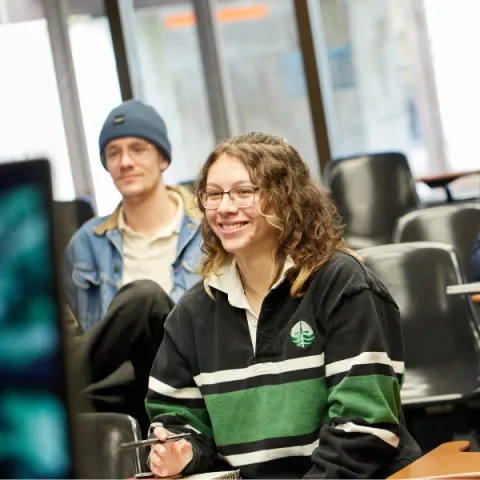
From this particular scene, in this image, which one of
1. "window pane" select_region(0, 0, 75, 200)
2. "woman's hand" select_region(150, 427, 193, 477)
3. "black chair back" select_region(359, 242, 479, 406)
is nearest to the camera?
"woman's hand" select_region(150, 427, 193, 477)

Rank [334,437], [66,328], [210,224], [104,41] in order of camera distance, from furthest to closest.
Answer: [104,41] < [210,224] < [334,437] < [66,328]

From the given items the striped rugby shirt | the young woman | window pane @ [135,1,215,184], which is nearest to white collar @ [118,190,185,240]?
the young woman

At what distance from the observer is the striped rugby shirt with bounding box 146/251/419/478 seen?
1.75 m

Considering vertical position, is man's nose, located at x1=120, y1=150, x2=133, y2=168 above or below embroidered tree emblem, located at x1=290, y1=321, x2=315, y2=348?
above

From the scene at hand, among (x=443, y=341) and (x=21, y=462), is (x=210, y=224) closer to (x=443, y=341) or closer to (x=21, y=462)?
(x=443, y=341)

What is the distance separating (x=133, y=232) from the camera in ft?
10.2

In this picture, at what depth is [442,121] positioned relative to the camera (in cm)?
679

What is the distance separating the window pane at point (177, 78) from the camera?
23.9ft

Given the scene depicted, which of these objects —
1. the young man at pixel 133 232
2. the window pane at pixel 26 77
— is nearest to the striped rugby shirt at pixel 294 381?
the young man at pixel 133 232

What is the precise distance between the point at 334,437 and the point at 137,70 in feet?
17.7

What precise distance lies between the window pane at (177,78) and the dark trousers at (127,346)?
466 cm

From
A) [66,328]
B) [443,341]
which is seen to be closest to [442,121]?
[443,341]

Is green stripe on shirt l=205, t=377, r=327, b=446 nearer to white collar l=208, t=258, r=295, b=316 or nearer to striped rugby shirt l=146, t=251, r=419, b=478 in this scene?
striped rugby shirt l=146, t=251, r=419, b=478

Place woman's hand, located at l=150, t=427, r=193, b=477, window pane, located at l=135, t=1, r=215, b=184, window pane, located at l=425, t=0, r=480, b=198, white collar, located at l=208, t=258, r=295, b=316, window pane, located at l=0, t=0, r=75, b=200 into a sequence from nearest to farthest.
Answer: woman's hand, located at l=150, t=427, r=193, b=477 < white collar, located at l=208, t=258, r=295, b=316 < window pane, located at l=425, t=0, r=480, b=198 < window pane, located at l=0, t=0, r=75, b=200 < window pane, located at l=135, t=1, r=215, b=184
